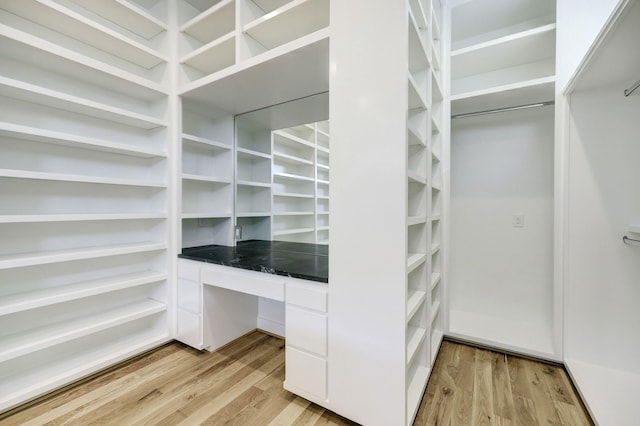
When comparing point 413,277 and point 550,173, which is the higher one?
point 550,173

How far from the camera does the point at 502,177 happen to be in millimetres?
2404

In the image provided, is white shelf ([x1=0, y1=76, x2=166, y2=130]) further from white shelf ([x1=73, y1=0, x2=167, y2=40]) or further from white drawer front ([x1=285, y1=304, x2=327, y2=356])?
white drawer front ([x1=285, y1=304, x2=327, y2=356])

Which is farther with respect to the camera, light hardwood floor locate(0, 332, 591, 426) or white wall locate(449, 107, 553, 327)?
white wall locate(449, 107, 553, 327)

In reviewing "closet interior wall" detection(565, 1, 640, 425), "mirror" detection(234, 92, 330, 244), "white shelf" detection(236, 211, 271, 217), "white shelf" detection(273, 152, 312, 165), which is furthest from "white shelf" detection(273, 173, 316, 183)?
"closet interior wall" detection(565, 1, 640, 425)

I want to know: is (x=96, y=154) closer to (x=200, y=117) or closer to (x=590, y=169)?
(x=200, y=117)

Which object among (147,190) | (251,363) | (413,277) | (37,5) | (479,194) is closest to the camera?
(37,5)

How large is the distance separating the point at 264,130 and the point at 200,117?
0.63 metres

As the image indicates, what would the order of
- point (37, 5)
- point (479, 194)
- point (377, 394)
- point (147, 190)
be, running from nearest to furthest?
point (377, 394) → point (37, 5) → point (147, 190) → point (479, 194)

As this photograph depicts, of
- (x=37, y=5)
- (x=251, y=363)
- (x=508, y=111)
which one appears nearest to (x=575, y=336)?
(x=508, y=111)

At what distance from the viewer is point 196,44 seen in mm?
2279

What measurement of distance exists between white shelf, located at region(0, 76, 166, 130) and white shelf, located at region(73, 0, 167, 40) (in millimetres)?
671

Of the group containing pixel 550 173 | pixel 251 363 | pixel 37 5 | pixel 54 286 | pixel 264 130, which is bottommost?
pixel 251 363

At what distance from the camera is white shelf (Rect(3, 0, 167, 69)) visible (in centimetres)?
154

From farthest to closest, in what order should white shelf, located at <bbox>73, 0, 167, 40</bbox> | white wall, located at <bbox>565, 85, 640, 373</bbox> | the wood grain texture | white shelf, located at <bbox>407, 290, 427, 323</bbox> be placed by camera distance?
white shelf, located at <bbox>73, 0, 167, 40</bbox>
white wall, located at <bbox>565, 85, 640, 373</bbox>
the wood grain texture
white shelf, located at <bbox>407, 290, 427, 323</bbox>
